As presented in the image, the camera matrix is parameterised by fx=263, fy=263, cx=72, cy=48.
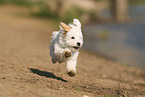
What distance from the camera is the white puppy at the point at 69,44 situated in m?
6.05

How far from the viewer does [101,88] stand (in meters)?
6.57

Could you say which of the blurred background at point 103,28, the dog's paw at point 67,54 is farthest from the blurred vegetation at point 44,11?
the dog's paw at point 67,54

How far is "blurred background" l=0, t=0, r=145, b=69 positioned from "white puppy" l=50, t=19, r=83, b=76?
6664 millimetres

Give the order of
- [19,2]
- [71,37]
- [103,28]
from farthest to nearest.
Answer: [19,2], [103,28], [71,37]

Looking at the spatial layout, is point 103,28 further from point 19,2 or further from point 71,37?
point 71,37

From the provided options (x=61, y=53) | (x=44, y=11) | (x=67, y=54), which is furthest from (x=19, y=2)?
(x=67, y=54)

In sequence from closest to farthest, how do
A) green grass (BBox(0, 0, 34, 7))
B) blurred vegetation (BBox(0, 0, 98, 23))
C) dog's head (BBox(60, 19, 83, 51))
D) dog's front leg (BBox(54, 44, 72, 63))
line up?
dog's head (BBox(60, 19, 83, 51)), dog's front leg (BBox(54, 44, 72, 63)), blurred vegetation (BBox(0, 0, 98, 23)), green grass (BBox(0, 0, 34, 7))

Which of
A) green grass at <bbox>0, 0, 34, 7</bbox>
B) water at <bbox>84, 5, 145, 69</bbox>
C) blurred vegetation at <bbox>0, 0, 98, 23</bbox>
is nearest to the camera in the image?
water at <bbox>84, 5, 145, 69</bbox>

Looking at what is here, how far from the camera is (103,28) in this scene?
24.8 meters

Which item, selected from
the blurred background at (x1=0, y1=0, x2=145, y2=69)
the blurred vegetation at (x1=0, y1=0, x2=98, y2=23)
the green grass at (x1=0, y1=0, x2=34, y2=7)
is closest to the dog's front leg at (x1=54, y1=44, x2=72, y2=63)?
the blurred background at (x1=0, y1=0, x2=145, y2=69)

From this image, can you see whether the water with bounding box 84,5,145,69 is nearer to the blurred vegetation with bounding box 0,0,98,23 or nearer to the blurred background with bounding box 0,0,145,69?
the blurred background with bounding box 0,0,145,69

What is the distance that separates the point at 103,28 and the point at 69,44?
19.1 metres

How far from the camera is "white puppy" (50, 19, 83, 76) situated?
6055 mm

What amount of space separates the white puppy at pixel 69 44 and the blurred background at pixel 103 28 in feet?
21.9
